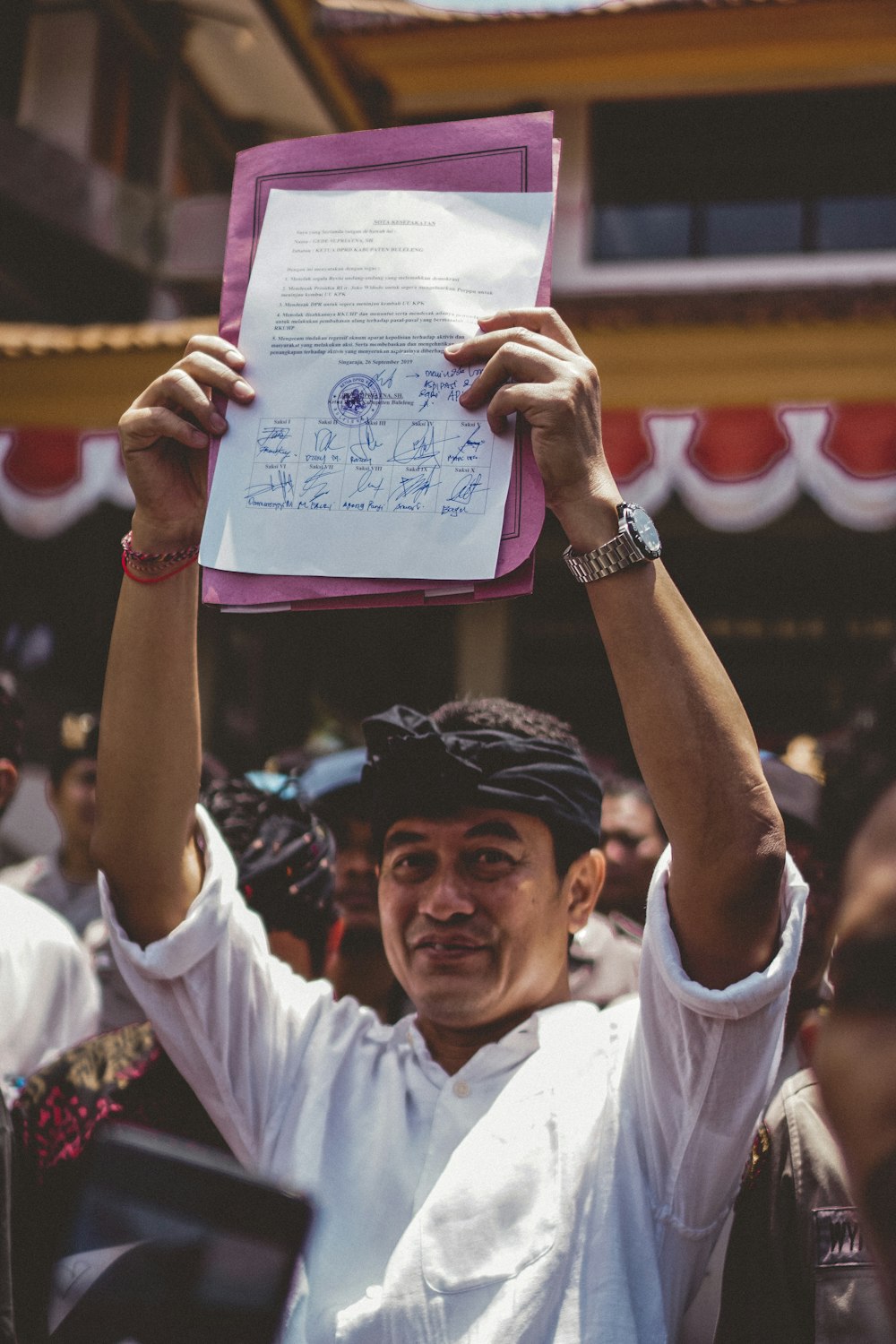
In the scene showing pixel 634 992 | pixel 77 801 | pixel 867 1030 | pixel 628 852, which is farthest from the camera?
pixel 77 801

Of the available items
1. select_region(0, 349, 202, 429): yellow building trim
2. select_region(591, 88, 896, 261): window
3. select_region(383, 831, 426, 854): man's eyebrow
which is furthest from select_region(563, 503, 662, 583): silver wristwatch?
select_region(591, 88, 896, 261): window

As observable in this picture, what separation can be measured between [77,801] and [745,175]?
307 inches

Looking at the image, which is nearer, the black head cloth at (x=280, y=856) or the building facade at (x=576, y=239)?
the black head cloth at (x=280, y=856)

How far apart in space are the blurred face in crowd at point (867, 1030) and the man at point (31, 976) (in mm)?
2173

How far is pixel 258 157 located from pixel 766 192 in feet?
29.3

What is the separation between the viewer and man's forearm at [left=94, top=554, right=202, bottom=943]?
1710mm

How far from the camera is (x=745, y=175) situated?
975 cm

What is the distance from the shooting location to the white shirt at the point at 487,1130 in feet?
4.93

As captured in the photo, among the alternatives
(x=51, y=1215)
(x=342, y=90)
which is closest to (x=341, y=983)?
(x=51, y=1215)

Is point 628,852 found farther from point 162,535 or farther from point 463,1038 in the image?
point 162,535

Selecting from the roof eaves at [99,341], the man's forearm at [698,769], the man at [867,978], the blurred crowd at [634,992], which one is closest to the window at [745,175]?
the roof eaves at [99,341]
